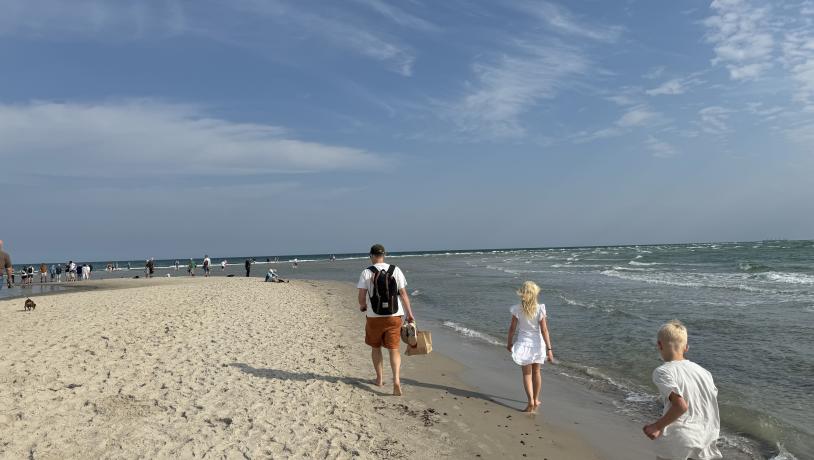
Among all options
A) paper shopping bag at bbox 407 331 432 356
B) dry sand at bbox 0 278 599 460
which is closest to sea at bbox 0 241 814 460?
dry sand at bbox 0 278 599 460

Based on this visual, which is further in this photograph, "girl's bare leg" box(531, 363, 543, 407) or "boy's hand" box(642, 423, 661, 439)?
"girl's bare leg" box(531, 363, 543, 407)

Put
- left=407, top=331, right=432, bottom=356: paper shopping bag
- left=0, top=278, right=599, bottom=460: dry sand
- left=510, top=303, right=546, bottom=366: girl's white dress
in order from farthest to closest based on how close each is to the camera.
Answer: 1. left=407, top=331, right=432, bottom=356: paper shopping bag
2. left=510, top=303, right=546, bottom=366: girl's white dress
3. left=0, top=278, right=599, bottom=460: dry sand

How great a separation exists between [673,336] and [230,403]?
5.07 m

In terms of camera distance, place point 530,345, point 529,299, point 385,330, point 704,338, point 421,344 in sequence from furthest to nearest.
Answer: point 704,338 < point 421,344 < point 385,330 < point 530,345 < point 529,299

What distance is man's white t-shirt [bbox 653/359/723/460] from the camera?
301 cm

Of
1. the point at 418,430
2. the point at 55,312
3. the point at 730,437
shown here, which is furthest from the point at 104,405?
the point at 55,312

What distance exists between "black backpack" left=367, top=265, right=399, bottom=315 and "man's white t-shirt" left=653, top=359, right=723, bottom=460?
3.74m

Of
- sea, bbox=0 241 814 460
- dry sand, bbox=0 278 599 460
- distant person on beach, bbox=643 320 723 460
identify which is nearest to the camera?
distant person on beach, bbox=643 320 723 460

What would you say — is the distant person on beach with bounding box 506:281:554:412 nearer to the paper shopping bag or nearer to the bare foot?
the bare foot

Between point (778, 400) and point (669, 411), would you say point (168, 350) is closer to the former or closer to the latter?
point (669, 411)

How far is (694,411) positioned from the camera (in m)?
3.03

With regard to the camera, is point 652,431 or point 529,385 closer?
point 652,431

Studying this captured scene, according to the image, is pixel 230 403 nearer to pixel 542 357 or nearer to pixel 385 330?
pixel 385 330

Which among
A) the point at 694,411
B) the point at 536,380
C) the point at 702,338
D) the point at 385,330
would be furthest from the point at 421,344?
the point at 702,338
